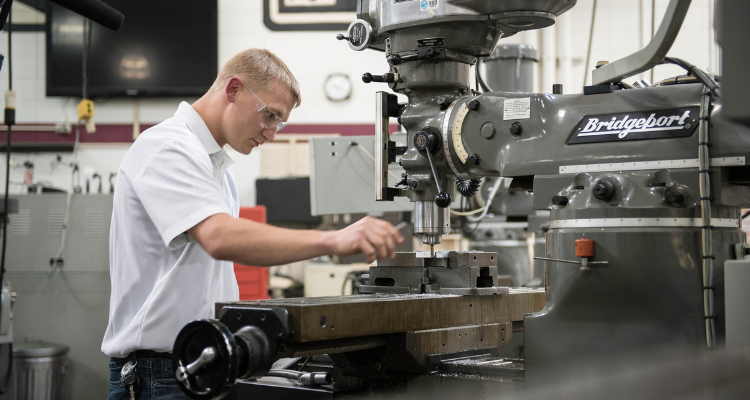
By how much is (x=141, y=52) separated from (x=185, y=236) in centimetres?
539

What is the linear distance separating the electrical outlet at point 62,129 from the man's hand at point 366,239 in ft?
18.5

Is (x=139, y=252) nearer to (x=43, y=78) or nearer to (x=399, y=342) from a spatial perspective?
(x=399, y=342)

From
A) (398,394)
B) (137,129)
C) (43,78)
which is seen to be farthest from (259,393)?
(43,78)

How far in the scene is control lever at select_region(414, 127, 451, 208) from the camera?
147 cm

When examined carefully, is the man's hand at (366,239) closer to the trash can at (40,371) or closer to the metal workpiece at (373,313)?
the metal workpiece at (373,313)

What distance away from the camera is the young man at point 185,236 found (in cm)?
123

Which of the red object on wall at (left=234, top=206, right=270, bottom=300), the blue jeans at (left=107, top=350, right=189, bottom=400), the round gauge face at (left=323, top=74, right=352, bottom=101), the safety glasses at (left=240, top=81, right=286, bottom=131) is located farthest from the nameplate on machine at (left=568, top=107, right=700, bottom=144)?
the round gauge face at (left=323, top=74, right=352, bottom=101)

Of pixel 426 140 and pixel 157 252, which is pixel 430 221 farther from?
pixel 157 252

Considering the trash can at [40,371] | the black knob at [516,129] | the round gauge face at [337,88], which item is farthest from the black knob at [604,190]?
the round gauge face at [337,88]

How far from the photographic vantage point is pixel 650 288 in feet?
3.93

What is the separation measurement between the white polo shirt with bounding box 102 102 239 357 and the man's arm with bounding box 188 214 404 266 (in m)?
0.07

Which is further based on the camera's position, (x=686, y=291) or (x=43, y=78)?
(x=43, y=78)

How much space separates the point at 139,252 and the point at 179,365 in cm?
41

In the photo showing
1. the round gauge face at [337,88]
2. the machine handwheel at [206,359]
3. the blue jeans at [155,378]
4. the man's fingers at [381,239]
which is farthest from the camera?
the round gauge face at [337,88]
